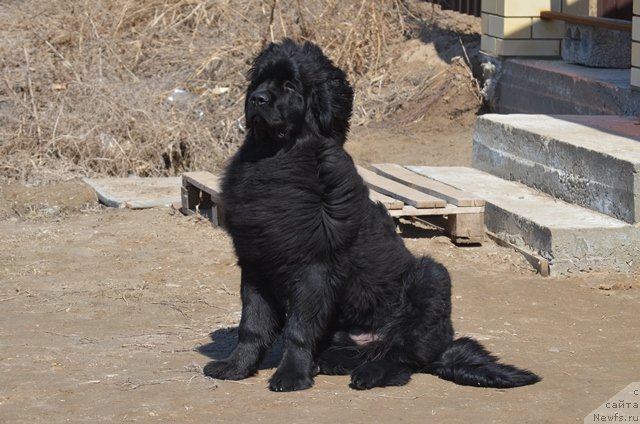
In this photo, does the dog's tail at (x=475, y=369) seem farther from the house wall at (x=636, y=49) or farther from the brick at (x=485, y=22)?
the brick at (x=485, y=22)

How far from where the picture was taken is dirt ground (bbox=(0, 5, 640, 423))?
446cm

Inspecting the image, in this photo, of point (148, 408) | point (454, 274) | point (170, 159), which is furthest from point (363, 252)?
point (170, 159)

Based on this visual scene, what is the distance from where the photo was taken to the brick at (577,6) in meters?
11.4

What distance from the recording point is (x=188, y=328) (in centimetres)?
596

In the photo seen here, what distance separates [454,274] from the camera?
7.17m

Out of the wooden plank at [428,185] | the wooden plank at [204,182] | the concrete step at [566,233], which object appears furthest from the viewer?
the wooden plank at [204,182]

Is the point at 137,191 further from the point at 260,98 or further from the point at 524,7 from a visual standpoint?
the point at 260,98

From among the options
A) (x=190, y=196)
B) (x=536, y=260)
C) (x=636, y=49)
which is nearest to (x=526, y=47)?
(x=636, y=49)

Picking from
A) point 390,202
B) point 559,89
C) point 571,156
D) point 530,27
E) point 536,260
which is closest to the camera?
point 536,260

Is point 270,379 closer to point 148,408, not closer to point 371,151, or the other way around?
point 148,408

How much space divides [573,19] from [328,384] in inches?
271

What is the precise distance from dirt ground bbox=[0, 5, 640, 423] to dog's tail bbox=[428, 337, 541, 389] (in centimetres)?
5

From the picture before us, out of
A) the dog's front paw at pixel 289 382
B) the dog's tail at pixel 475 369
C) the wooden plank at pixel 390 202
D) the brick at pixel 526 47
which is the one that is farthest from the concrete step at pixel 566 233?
the brick at pixel 526 47

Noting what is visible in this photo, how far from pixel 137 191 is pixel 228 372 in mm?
4793
